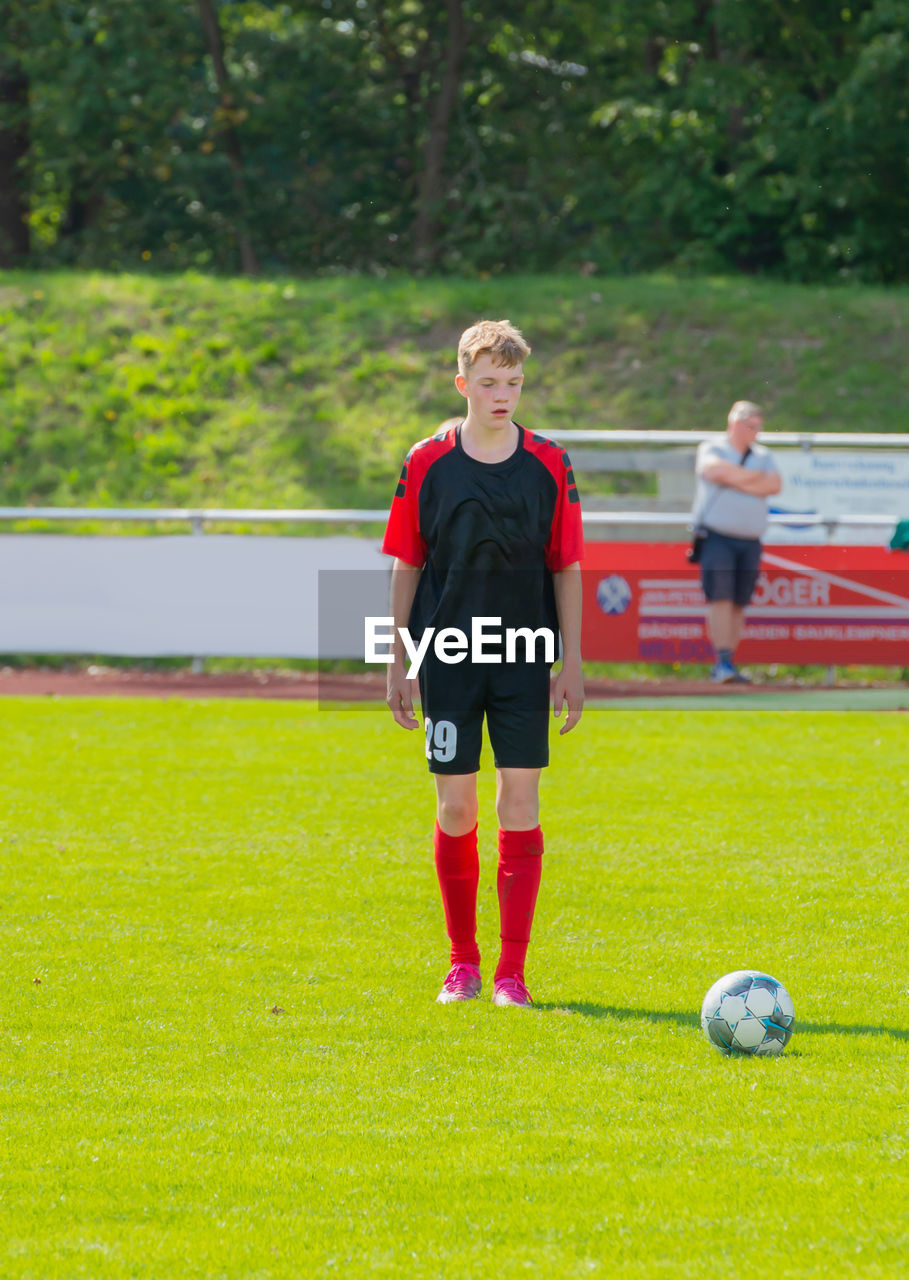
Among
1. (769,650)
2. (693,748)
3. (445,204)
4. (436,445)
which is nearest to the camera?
(436,445)

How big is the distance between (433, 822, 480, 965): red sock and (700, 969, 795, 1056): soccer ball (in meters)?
0.89

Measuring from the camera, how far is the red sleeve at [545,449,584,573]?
15.8 ft

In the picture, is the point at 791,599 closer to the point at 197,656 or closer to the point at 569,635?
the point at 197,656

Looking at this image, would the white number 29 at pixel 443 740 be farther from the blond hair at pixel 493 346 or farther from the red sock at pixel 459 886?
the blond hair at pixel 493 346

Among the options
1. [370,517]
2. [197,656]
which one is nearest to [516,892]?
[370,517]

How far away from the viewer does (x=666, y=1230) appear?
3.24m

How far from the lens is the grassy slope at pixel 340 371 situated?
71.6 ft

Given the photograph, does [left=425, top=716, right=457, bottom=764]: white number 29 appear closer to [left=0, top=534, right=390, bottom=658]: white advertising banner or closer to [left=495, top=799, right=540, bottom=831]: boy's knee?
[left=495, top=799, right=540, bottom=831]: boy's knee

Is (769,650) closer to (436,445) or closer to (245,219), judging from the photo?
(436,445)

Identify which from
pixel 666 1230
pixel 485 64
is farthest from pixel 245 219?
pixel 666 1230

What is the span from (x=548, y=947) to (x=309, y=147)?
31.0m

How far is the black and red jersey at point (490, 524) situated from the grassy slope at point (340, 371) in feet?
51.4

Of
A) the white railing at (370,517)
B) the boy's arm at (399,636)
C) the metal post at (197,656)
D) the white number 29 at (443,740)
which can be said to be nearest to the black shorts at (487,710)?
the white number 29 at (443,740)

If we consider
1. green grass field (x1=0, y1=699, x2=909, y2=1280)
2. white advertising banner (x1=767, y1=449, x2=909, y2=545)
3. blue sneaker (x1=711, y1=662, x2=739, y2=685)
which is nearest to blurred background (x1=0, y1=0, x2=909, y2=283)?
white advertising banner (x1=767, y1=449, x2=909, y2=545)
